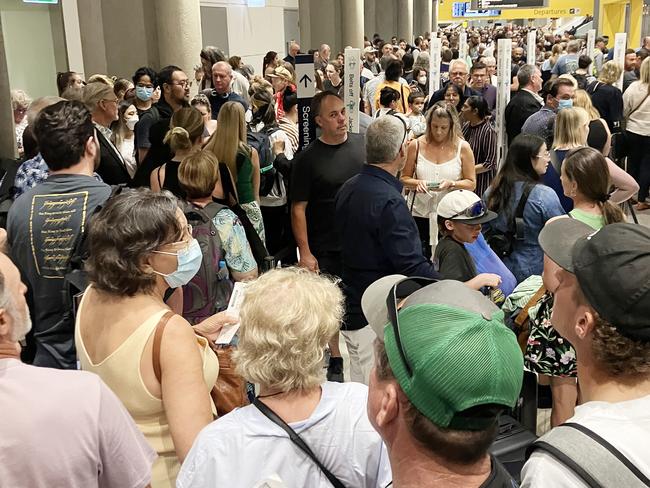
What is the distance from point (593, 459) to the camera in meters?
1.39

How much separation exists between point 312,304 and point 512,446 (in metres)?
1.26

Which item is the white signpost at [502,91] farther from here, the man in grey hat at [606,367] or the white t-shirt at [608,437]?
the white t-shirt at [608,437]

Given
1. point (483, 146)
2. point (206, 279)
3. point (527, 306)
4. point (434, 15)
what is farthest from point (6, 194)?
point (434, 15)

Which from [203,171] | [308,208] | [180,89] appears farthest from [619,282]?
[180,89]

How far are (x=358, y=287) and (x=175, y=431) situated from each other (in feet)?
6.26

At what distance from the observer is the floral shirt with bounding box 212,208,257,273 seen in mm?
4027

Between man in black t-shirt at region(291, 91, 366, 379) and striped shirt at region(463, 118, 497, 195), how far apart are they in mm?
2292

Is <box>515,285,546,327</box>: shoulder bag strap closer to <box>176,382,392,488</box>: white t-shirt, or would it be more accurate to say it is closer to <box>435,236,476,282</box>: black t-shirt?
<box>435,236,476,282</box>: black t-shirt

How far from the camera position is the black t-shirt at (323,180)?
471 centimetres

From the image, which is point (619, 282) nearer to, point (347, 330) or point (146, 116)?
point (347, 330)

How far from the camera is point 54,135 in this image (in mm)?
3154

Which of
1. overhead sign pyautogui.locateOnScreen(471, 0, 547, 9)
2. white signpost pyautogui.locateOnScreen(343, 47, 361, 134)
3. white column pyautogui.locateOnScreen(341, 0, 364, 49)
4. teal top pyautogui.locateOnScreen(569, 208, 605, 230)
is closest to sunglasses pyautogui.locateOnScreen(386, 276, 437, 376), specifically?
A: teal top pyautogui.locateOnScreen(569, 208, 605, 230)

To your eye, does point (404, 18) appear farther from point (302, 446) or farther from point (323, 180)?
point (302, 446)

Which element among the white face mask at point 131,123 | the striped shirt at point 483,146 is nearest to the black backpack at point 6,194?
the white face mask at point 131,123
